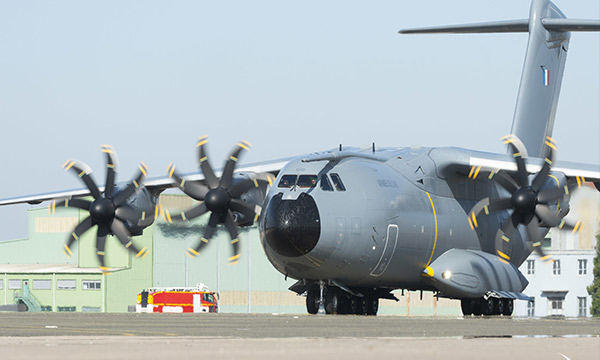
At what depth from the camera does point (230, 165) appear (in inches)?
1022

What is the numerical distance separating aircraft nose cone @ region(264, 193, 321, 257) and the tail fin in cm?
1049

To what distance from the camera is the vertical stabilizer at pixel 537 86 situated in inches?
1236

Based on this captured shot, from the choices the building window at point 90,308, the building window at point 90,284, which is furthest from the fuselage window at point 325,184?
the building window at point 90,284

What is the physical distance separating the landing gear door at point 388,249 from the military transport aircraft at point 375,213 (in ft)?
0.11

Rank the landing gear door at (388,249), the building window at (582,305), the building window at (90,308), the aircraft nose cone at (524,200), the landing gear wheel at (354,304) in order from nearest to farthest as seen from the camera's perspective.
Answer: the aircraft nose cone at (524,200) → the landing gear door at (388,249) → the landing gear wheel at (354,304) → the building window at (90,308) → the building window at (582,305)

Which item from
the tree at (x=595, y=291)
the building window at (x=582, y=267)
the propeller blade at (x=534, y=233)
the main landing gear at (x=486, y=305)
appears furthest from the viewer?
the building window at (x=582, y=267)

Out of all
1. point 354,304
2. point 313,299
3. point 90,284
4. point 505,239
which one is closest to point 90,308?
point 90,284

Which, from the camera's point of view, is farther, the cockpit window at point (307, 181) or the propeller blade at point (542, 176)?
the propeller blade at point (542, 176)

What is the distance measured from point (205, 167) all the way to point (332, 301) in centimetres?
450

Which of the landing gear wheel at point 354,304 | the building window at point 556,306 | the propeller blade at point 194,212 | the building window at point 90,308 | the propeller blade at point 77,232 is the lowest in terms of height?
the building window at point 556,306

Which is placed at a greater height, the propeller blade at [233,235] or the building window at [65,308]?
the propeller blade at [233,235]

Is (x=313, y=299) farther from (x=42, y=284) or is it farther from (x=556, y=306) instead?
(x=556, y=306)

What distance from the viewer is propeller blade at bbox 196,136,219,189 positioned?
85.9 ft

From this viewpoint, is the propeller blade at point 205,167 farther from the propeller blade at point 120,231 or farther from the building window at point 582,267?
the building window at point 582,267
